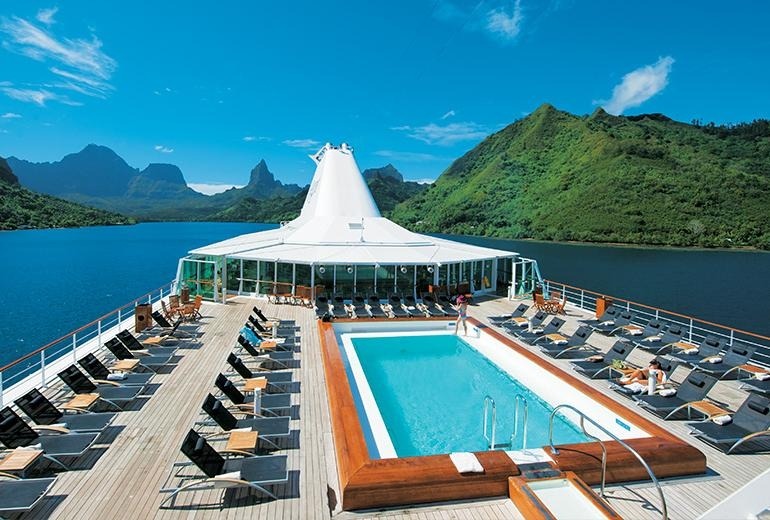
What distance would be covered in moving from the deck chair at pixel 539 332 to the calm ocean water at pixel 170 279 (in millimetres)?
18651

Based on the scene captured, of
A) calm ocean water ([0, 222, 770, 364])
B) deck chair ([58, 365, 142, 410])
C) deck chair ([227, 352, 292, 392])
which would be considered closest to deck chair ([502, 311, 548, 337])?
deck chair ([227, 352, 292, 392])

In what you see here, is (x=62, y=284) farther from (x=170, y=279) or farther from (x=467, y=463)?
(x=467, y=463)

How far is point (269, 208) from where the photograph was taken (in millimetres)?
173000

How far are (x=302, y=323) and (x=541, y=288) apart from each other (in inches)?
367

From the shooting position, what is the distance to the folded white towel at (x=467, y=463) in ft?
14.7

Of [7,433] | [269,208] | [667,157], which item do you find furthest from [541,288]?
[269,208]

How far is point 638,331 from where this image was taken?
35.3ft

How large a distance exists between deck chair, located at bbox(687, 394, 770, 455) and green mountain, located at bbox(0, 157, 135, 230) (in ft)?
363

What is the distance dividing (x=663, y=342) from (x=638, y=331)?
1099mm

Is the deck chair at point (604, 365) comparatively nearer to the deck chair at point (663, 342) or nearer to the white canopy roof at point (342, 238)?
the deck chair at point (663, 342)

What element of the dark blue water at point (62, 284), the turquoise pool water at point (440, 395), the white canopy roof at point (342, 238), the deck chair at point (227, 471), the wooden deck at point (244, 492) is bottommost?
the dark blue water at point (62, 284)

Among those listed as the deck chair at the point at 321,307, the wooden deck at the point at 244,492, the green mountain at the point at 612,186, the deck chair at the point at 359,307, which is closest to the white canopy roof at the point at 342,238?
the deck chair at the point at 321,307

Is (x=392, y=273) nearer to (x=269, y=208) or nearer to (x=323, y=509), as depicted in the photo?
(x=323, y=509)

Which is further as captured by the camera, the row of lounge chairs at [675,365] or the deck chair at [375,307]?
the deck chair at [375,307]
